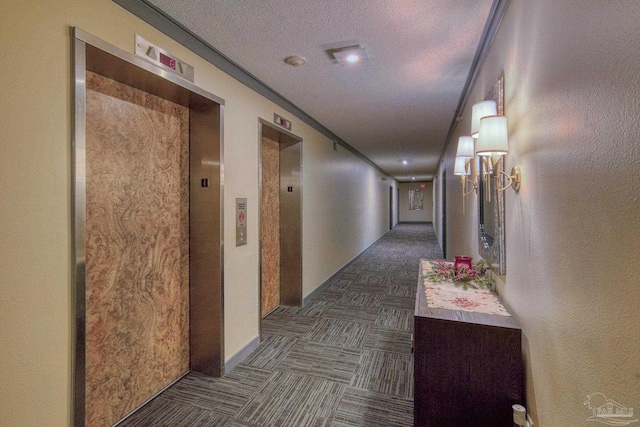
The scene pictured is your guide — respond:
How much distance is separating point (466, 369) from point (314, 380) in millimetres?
1268

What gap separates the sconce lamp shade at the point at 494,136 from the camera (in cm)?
154

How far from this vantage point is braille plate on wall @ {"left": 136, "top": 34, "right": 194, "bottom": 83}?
1.75 m

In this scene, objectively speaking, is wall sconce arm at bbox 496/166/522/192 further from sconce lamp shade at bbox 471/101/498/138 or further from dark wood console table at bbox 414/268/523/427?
dark wood console table at bbox 414/268/523/427

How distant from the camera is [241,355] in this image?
2.65 m

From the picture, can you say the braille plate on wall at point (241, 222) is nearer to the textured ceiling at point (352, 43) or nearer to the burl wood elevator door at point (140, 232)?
the burl wood elevator door at point (140, 232)

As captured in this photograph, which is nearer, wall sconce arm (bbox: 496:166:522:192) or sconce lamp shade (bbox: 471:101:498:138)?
wall sconce arm (bbox: 496:166:522:192)

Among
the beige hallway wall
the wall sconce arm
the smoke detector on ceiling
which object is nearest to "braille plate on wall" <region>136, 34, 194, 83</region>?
the smoke detector on ceiling

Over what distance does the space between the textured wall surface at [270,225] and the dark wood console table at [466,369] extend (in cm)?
237

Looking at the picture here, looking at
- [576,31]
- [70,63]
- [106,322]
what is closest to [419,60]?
[576,31]

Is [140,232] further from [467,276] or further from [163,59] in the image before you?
[467,276]

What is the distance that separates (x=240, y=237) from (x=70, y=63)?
162cm

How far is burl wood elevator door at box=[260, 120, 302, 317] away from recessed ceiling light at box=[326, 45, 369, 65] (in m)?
1.42

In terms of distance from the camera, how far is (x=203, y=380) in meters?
2.37

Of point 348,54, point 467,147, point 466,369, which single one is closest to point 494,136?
point 467,147
